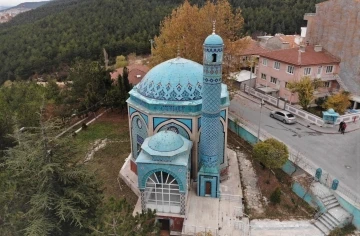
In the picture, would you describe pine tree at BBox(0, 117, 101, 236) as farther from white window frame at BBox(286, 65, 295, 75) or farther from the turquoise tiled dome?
white window frame at BBox(286, 65, 295, 75)

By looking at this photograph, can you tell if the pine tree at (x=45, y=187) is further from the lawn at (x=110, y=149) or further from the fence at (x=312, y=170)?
the fence at (x=312, y=170)

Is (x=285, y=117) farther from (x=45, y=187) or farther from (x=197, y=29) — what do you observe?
(x=45, y=187)

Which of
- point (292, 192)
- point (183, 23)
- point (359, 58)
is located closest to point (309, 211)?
point (292, 192)

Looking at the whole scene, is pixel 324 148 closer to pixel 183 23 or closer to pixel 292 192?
pixel 292 192

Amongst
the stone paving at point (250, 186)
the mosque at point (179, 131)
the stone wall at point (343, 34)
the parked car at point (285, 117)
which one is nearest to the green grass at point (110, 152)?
the mosque at point (179, 131)

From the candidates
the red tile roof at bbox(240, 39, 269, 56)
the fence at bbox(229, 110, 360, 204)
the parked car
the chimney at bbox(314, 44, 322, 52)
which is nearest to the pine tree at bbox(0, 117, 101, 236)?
the fence at bbox(229, 110, 360, 204)

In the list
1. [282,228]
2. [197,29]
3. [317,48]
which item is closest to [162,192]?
[282,228]
